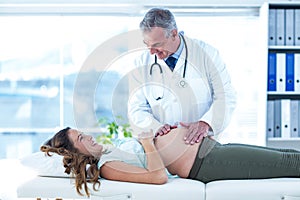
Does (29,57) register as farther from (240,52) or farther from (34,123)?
(240,52)

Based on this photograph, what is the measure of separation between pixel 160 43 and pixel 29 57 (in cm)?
150

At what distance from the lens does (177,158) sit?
6.88ft

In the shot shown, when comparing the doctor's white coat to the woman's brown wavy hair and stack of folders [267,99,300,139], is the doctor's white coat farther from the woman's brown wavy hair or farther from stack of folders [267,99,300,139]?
stack of folders [267,99,300,139]

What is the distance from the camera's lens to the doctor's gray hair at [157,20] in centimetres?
220

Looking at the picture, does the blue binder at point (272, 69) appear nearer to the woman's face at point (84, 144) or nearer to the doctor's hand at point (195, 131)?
the doctor's hand at point (195, 131)

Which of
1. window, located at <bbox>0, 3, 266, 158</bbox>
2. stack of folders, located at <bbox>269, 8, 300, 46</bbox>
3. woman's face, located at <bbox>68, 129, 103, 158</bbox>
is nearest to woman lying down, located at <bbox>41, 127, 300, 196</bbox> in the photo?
woman's face, located at <bbox>68, 129, 103, 158</bbox>

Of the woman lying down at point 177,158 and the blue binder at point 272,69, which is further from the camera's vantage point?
the blue binder at point 272,69

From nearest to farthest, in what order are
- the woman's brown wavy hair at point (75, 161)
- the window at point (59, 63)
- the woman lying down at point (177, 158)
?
the woman's brown wavy hair at point (75, 161) < the woman lying down at point (177, 158) < the window at point (59, 63)

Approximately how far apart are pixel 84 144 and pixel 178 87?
572 millimetres

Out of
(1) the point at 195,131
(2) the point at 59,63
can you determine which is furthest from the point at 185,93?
(2) the point at 59,63

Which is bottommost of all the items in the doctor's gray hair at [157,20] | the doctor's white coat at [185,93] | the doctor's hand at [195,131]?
the doctor's hand at [195,131]

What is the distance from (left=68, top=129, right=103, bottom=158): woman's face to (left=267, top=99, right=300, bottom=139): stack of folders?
144 cm

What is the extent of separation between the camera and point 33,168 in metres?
1.94

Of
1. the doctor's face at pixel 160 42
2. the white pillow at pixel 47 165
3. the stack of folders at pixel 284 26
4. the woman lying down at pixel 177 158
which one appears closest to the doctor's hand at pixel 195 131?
the woman lying down at pixel 177 158
